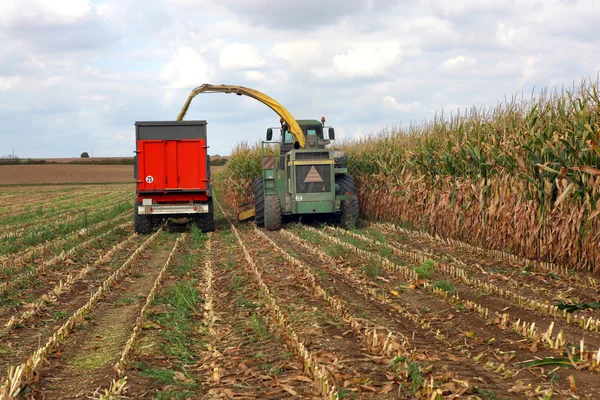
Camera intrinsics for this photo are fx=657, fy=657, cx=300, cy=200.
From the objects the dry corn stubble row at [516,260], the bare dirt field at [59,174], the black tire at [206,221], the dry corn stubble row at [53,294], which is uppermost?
the bare dirt field at [59,174]

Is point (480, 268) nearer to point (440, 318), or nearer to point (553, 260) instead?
point (553, 260)

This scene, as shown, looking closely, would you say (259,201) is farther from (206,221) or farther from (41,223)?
(41,223)

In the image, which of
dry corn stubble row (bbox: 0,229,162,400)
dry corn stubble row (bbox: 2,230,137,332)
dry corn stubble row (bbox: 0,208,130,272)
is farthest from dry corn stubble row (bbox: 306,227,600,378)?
dry corn stubble row (bbox: 0,208,130,272)

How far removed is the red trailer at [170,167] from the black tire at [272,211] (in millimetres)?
1554

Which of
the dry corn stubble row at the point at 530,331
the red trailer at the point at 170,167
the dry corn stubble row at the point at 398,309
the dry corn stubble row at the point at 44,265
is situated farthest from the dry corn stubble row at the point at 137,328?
the red trailer at the point at 170,167

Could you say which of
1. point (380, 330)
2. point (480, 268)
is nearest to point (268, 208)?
point (480, 268)

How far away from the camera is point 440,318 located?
23.8 feet

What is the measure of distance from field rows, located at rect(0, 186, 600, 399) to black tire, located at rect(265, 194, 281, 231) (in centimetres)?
410

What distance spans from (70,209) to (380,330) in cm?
2343

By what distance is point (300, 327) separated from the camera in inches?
269

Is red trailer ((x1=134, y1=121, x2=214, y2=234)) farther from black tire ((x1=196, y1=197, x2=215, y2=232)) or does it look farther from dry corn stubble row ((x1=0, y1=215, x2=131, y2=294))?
dry corn stubble row ((x1=0, y1=215, x2=131, y2=294))

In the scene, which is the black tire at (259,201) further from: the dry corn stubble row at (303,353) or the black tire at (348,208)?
the dry corn stubble row at (303,353)

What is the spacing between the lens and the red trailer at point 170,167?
1653 centimetres

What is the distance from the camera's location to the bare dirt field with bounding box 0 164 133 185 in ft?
195
